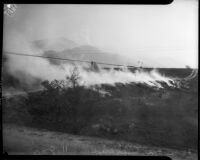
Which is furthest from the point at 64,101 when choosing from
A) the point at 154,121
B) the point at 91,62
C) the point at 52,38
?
the point at 154,121

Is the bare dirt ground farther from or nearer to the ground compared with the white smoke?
nearer to the ground

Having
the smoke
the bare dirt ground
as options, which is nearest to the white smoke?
the smoke

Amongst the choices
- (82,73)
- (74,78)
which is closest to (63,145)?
(74,78)

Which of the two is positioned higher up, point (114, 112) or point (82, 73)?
point (82, 73)

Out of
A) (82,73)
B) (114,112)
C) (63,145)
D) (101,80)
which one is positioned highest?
(82,73)

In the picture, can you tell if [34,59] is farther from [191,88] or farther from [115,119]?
[191,88]

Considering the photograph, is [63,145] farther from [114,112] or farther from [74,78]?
[74,78]

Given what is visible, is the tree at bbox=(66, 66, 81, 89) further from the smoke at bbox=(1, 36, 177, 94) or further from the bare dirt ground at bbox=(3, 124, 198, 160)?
the bare dirt ground at bbox=(3, 124, 198, 160)
